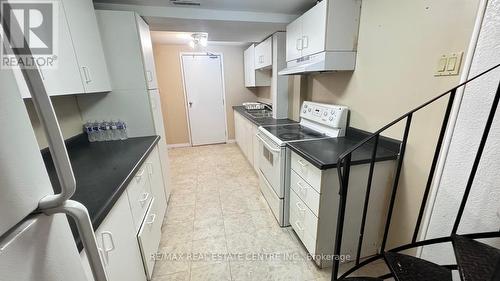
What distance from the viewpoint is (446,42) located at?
1.17m

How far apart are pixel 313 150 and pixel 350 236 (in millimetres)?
722

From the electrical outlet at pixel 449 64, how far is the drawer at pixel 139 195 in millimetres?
1967

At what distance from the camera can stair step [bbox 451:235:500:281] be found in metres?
0.83

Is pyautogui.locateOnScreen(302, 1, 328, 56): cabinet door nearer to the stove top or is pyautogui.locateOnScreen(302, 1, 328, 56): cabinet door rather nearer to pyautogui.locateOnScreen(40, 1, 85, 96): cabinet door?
the stove top

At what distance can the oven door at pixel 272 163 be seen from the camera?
1.97 metres

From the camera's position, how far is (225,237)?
2008mm

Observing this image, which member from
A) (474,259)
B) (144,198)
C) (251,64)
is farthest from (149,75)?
(474,259)

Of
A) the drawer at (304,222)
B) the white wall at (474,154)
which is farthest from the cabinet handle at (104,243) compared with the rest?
the white wall at (474,154)

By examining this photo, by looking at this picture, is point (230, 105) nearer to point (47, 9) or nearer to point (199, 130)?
point (199, 130)

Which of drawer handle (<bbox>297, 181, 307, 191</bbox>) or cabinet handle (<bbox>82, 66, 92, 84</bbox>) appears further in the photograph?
drawer handle (<bbox>297, 181, 307, 191</bbox>)

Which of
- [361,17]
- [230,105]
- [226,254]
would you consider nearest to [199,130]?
[230,105]

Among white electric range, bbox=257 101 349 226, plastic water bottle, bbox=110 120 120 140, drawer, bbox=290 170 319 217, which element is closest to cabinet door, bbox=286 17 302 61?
white electric range, bbox=257 101 349 226

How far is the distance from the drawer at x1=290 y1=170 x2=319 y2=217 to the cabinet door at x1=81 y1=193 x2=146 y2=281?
1213 millimetres

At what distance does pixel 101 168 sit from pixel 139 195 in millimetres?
302
